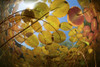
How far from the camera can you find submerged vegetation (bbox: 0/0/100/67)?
0.63 metres

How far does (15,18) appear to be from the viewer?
26.3 inches

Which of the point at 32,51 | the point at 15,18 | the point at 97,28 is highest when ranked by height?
the point at 15,18

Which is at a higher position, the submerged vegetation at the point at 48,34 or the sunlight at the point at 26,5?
the sunlight at the point at 26,5

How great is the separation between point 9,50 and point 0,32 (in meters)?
0.17

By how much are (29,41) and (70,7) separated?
1.16 feet

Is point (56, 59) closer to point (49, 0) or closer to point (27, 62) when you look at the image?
point (27, 62)

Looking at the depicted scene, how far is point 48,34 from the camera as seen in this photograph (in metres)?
0.65

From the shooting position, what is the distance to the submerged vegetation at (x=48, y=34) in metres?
0.63

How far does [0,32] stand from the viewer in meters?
0.77

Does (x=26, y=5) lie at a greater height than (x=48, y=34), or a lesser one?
greater

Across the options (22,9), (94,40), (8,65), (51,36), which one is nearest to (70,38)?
(51,36)

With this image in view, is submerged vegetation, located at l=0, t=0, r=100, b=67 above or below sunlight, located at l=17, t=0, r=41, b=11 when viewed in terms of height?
below

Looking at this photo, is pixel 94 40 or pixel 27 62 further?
pixel 94 40

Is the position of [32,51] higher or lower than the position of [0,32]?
lower
